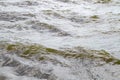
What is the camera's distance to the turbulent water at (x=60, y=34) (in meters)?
3.39

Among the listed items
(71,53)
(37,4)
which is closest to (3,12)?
(37,4)

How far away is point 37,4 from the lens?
7.54 metres

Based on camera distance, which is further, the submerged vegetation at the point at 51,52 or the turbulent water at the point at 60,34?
the submerged vegetation at the point at 51,52

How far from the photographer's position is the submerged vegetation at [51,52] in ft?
12.4

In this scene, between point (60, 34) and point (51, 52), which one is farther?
point (60, 34)

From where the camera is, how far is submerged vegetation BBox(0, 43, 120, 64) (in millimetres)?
3768

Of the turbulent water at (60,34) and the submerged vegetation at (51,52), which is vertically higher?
the submerged vegetation at (51,52)

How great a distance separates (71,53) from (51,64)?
438 millimetres

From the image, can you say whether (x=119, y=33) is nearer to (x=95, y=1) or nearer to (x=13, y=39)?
(x=13, y=39)

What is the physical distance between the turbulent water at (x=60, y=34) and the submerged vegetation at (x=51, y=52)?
0.21 feet

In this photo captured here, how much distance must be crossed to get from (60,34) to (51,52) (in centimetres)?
104

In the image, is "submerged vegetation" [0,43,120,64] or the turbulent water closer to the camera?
the turbulent water

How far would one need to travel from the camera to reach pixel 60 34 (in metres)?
4.98

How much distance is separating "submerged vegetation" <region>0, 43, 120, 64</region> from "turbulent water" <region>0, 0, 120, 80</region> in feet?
0.21
